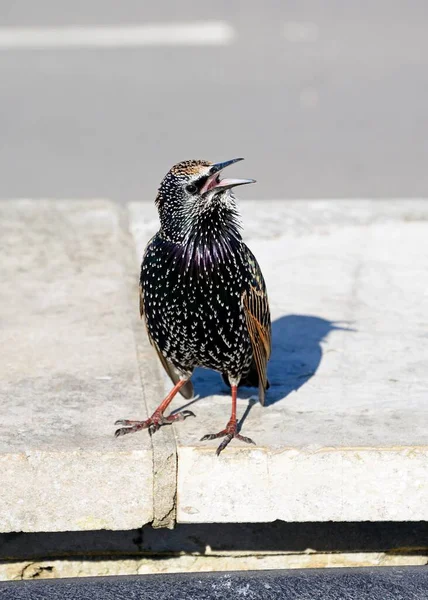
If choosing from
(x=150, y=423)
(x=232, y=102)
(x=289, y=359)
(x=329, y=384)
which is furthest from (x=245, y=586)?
(x=232, y=102)

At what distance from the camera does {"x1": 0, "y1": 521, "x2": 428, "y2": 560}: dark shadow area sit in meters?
4.04

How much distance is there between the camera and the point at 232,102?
10398 mm

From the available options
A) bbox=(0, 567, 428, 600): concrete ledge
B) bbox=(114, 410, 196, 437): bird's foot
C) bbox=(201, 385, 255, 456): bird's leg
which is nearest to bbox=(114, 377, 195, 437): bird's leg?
bbox=(114, 410, 196, 437): bird's foot

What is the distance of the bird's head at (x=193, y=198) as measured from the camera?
3.91 meters

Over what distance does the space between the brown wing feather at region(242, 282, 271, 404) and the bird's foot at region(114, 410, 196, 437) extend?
348mm

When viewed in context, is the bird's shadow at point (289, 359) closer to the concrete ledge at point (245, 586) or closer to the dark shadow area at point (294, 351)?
the dark shadow area at point (294, 351)

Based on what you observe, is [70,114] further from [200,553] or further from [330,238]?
[200,553]

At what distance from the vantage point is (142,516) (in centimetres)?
378

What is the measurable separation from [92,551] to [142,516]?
364 millimetres

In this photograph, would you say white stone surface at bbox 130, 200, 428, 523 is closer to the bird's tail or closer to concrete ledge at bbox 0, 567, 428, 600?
the bird's tail

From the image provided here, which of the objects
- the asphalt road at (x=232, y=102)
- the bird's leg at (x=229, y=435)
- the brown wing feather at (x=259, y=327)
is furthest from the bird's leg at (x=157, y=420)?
the asphalt road at (x=232, y=102)

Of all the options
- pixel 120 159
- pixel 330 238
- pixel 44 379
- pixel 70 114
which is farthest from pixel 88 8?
pixel 44 379

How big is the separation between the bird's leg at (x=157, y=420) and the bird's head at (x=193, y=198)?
2.02 ft

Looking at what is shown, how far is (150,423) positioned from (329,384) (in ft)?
2.72
